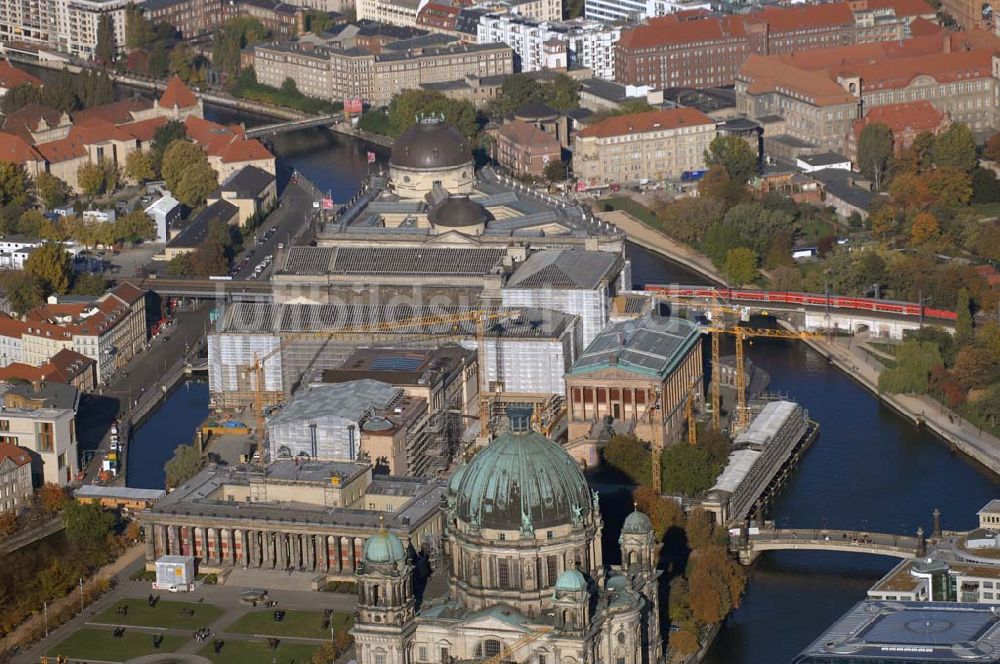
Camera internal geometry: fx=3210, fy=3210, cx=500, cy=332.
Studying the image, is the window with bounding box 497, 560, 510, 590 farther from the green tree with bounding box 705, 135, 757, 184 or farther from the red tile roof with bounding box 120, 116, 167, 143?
the red tile roof with bounding box 120, 116, 167, 143

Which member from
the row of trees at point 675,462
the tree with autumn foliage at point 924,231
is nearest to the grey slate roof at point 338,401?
the row of trees at point 675,462

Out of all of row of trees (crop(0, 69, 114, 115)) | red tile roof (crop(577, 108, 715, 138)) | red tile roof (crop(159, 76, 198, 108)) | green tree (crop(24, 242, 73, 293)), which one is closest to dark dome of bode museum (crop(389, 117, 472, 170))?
green tree (crop(24, 242, 73, 293))

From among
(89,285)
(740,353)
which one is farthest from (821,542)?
(89,285)

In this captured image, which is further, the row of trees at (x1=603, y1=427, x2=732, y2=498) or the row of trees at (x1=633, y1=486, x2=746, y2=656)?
the row of trees at (x1=603, y1=427, x2=732, y2=498)

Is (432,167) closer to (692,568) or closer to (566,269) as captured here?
(566,269)

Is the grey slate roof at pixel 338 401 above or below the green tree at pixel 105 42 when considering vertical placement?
above

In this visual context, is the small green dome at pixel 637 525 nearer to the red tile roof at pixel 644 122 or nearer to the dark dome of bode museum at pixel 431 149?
the dark dome of bode museum at pixel 431 149

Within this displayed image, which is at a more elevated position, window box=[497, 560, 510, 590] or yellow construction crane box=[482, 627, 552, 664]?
window box=[497, 560, 510, 590]
